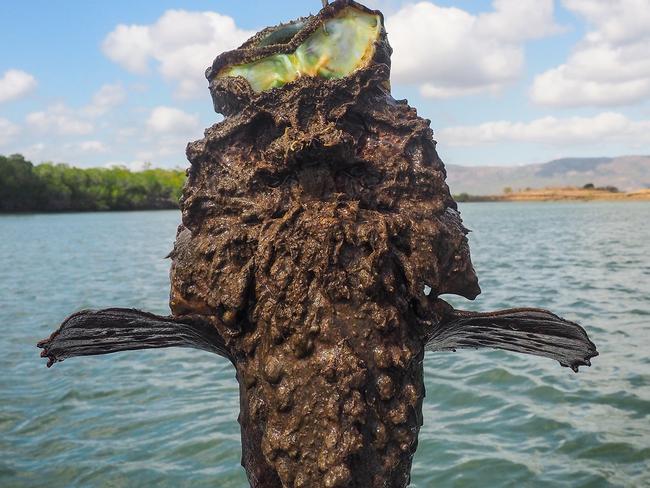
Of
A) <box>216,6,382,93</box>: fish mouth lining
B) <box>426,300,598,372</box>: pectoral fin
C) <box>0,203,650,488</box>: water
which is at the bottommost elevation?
<box>0,203,650,488</box>: water

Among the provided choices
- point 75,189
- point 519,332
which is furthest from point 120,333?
point 75,189

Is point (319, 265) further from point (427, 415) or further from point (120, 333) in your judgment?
point (427, 415)

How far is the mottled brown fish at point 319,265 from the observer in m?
1.98

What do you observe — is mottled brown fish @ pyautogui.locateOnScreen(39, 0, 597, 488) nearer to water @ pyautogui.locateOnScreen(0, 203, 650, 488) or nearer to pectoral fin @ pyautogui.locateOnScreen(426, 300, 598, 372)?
pectoral fin @ pyautogui.locateOnScreen(426, 300, 598, 372)

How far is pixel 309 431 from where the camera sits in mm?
1942

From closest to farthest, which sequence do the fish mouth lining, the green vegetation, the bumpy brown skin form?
1. the bumpy brown skin
2. the fish mouth lining
3. the green vegetation

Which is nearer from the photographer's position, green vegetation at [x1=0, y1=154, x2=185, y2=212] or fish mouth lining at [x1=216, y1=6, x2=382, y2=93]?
fish mouth lining at [x1=216, y1=6, x2=382, y2=93]

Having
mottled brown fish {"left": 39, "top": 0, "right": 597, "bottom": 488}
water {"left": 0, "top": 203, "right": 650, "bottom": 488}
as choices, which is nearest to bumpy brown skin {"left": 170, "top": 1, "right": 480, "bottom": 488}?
mottled brown fish {"left": 39, "top": 0, "right": 597, "bottom": 488}

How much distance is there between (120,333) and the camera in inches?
98.4

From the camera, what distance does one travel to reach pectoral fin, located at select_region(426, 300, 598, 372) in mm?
2395

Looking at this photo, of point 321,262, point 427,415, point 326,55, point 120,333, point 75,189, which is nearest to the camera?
point 321,262

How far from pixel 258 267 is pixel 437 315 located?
0.60 m

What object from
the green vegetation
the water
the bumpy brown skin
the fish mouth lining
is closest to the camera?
the bumpy brown skin

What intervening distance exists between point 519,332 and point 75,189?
93.7m
